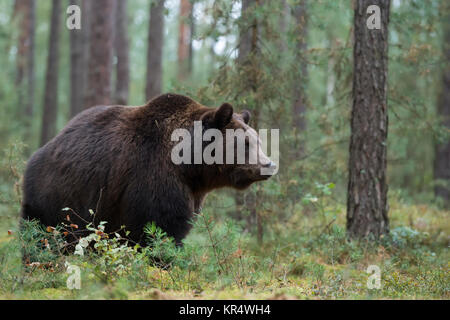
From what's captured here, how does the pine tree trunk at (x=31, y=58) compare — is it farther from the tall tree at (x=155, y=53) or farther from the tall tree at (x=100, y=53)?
the tall tree at (x=100, y=53)

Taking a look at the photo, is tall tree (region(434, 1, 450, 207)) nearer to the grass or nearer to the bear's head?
Result: the grass

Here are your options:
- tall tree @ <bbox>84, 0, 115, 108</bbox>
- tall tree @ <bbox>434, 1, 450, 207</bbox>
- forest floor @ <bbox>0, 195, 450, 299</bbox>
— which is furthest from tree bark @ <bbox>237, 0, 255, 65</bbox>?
tall tree @ <bbox>434, 1, 450, 207</bbox>

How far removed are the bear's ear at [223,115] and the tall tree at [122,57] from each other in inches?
394

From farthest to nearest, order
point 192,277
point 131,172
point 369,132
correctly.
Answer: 1. point 369,132
2. point 131,172
3. point 192,277

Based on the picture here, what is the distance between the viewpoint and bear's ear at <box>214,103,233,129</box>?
6.17 m

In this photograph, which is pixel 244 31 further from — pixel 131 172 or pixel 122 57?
pixel 122 57

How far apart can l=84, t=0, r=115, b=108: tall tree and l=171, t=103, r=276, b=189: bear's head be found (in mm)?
6716

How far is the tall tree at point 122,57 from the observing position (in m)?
16.5

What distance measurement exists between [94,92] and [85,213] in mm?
6894

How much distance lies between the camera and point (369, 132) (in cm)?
786

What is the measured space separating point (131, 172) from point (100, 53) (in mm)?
7445

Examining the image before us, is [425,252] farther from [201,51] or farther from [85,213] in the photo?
[201,51]

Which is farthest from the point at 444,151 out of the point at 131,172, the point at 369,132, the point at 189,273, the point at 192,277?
the point at 189,273

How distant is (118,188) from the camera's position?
6062mm
